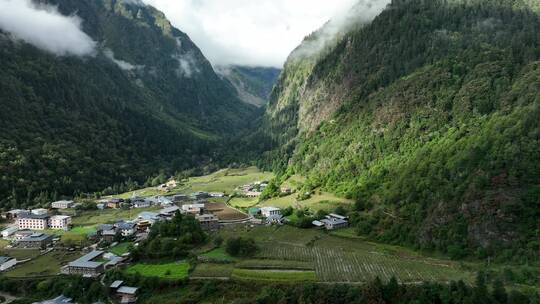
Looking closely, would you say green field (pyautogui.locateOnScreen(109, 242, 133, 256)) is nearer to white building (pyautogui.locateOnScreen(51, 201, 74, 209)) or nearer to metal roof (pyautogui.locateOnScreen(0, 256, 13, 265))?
metal roof (pyautogui.locateOnScreen(0, 256, 13, 265))

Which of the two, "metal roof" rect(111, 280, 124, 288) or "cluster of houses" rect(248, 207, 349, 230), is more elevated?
"cluster of houses" rect(248, 207, 349, 230)

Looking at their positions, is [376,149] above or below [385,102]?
below

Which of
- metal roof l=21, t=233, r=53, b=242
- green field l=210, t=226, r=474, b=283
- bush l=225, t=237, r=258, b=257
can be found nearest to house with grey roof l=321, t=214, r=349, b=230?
green field l=210, t=226, r=474, b=283

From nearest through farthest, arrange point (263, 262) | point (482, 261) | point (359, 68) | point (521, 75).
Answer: point (482, 261) < point (263, 262) < point (521, 75) < point (359, 68)

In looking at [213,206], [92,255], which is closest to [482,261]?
[92,255]

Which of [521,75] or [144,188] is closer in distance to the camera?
[521,75]

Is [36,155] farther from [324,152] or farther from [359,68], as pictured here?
[359,68]

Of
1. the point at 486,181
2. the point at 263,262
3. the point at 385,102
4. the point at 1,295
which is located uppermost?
the point at 385,102
